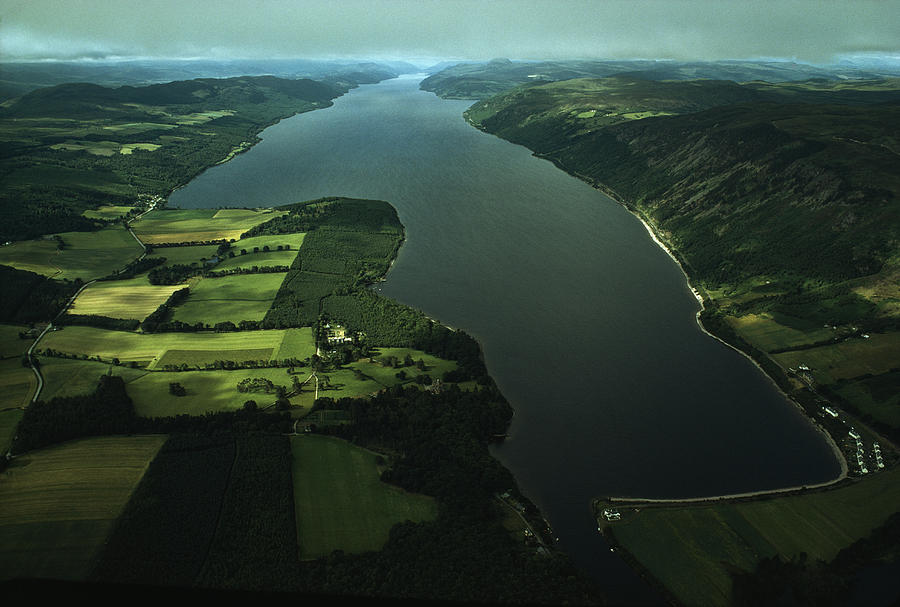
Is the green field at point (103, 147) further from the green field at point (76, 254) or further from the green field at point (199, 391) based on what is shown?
the green field at point (199, 391)

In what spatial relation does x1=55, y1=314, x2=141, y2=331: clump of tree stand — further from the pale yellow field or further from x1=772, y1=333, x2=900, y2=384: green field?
x1=772, y1=333, x2=900, y2=384: green field

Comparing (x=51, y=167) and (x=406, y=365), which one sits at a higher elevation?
(x=51, y=167)

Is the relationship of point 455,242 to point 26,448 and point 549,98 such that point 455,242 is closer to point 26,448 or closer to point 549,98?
point 26,448

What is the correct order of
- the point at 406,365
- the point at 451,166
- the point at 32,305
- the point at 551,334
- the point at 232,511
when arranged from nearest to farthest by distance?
the point at 232,511, the point at 406,365, the point at 551,334, the point at 32,305, the point at 451,166

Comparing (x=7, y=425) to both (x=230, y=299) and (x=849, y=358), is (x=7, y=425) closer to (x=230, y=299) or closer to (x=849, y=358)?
(x=230, y=299)

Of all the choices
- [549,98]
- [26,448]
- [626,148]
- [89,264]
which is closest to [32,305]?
[89,264]

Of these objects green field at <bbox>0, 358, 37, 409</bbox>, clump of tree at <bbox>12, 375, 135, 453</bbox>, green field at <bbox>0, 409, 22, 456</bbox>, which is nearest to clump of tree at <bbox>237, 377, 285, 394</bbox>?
clump of tree at <bbox>12, 375, 135, 453</bbox>
